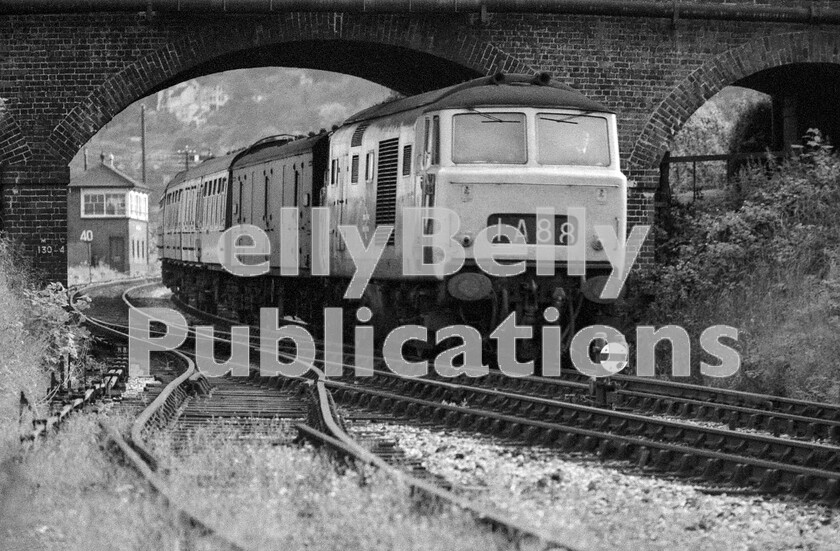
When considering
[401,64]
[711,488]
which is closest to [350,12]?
[401,64]

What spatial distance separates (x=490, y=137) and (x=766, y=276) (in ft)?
14.8

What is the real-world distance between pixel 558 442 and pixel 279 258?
11.6 m

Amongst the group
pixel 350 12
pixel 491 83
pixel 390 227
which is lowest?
pixel 390 227

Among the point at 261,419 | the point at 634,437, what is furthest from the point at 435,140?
the point at 634,437

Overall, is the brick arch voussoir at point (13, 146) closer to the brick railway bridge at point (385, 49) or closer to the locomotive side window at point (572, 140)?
the brick railway bridge at point (385, 49)

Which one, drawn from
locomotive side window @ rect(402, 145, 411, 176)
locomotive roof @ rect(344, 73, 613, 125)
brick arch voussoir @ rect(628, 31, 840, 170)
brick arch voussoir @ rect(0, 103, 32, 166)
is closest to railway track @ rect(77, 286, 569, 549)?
locomotive side window @ rect(402, 145, 411, 176)

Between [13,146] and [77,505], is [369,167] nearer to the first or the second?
[13,146]

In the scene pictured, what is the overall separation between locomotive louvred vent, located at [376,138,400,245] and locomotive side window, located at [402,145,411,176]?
0.27 meters

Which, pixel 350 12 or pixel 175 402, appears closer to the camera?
pixel 175 402

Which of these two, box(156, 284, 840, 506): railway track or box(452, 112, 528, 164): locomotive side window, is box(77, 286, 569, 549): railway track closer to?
box(156, 284, 840, 506): railway track

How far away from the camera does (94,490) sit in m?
7.73

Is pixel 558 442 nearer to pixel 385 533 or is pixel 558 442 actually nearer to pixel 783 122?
pixel 385 533

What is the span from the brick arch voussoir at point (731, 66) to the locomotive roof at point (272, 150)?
5.22 meters

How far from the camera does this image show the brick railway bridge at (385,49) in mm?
20062
